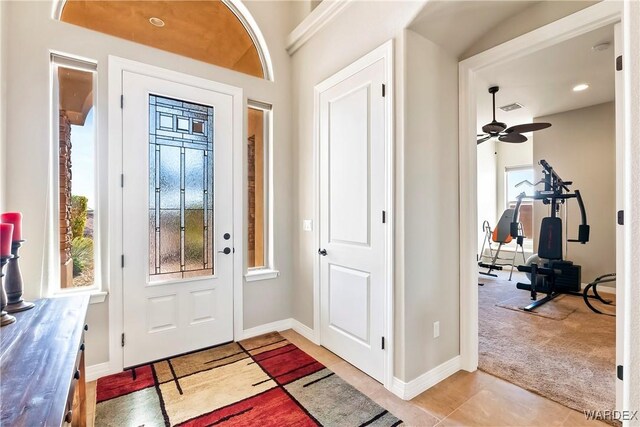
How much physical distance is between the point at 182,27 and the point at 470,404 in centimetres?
366

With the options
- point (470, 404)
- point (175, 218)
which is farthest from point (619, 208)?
point (175, 218)

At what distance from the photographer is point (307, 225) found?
2.90 meters

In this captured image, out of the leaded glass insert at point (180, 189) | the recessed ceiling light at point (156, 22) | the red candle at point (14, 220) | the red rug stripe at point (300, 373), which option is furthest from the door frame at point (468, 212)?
the red candle at point (14, 220)

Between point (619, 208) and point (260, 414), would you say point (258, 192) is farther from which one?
point (619, 208)

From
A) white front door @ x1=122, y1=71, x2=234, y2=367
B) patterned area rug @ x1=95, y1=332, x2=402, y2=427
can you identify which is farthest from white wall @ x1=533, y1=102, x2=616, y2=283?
white front door @ x1=122, y1=71, x2=234, y2=367

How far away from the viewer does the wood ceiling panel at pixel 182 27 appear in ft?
7.52

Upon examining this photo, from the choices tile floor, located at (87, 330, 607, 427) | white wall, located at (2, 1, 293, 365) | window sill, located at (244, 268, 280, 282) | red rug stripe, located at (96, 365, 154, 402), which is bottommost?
tile floor, located at (87, 330, 607, 427)

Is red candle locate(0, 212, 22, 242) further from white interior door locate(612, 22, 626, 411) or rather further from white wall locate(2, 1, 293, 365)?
white interior door locate(612, 22, 626, 411)

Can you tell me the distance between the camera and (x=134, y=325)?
231cm

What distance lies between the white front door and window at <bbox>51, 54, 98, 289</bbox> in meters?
0.24

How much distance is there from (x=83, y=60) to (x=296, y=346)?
2.82 metres

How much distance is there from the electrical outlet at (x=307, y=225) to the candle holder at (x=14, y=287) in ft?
6.41

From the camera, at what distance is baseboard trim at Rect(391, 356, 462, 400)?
196 cm

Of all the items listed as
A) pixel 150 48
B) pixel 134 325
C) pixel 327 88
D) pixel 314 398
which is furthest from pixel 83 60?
pixel 314 398
